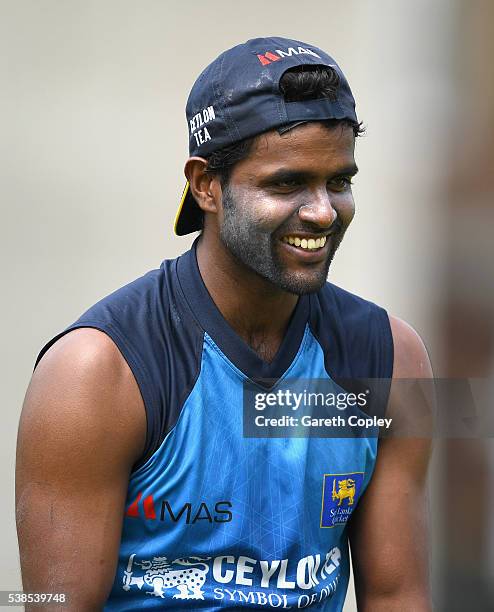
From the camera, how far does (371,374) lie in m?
2.86

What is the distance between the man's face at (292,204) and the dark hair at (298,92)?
0.8 inches

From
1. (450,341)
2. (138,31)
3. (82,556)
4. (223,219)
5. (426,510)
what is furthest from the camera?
(450,341)

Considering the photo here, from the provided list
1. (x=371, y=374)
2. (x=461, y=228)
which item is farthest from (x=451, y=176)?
(x=371, y=374)

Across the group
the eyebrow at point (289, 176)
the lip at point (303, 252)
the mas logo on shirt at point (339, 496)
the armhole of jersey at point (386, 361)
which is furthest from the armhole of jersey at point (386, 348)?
the eyebrow at point (289, 176)

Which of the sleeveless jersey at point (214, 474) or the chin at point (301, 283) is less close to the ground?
the chin at point (301, 283)

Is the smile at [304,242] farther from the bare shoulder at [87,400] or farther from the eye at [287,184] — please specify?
the bare shoulder at [87,400]

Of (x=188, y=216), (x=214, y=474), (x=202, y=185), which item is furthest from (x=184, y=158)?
(x=214, y=474)

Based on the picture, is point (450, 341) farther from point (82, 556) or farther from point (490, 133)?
point (82, 556)

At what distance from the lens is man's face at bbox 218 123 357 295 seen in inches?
102

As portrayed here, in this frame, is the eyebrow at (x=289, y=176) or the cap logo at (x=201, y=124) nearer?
the eyebrow at (x=289, y=176)

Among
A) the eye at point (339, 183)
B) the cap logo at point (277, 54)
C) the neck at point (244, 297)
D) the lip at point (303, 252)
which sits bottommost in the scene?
the neck at point (244, 297)

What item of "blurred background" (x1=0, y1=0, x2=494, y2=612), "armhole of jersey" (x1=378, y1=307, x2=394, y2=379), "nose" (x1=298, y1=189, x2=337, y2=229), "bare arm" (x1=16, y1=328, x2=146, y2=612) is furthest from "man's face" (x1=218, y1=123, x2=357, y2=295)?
"blurred background" (x1=0, y1=0, x2=494, y2=612)

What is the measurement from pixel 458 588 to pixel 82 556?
289 cm

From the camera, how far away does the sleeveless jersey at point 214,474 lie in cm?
261
